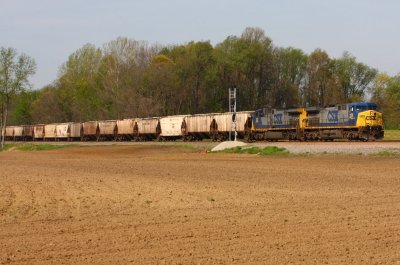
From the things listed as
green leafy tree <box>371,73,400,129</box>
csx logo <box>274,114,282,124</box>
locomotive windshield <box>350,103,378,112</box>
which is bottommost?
csx logo <box>274,114,282,124</box>

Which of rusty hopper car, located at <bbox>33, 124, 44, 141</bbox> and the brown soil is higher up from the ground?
rusty hopper car, located at <bbox>33, 124, 44, 141</bbox>

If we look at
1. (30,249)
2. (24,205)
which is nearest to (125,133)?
(24,205)

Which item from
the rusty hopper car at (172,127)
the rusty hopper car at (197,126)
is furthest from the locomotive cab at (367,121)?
the rusty hopper car at (172,127)

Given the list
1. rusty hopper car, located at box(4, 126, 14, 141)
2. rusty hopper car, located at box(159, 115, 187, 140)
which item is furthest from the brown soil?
rusty hopper car, located at box(4, 126, 14, 141)

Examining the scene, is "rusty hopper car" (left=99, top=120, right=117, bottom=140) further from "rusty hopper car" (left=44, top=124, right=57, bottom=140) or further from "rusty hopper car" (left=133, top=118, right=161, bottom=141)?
"rusty hopper car" (left=44, top=124, right=57, bottom=140)

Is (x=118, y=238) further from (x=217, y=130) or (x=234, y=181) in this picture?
(x=217, y=130)

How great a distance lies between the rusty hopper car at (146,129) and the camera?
56.3 m

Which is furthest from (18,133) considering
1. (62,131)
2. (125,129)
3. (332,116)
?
(332,116)

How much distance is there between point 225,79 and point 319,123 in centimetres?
4410

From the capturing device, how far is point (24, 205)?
11.6 m

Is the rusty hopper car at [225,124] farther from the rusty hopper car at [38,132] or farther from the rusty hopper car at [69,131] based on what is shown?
the rusty hopper car at [38,132]

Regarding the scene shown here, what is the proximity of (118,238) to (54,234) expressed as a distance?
1.11m

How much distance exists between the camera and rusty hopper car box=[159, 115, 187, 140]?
175 feet

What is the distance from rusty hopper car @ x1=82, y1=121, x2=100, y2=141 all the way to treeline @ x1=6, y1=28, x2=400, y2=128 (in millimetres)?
8830
